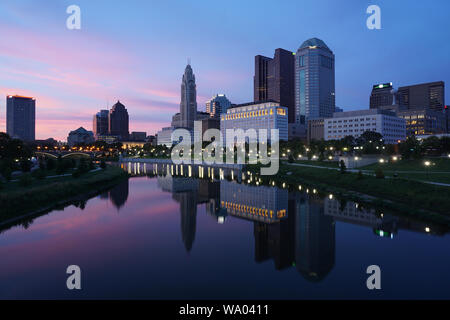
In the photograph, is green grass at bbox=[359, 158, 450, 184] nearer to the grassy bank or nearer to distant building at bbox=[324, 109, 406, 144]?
the grassy bank

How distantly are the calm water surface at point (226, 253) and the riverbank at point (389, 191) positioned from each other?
130 inches

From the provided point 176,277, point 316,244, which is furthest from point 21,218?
point 316,244

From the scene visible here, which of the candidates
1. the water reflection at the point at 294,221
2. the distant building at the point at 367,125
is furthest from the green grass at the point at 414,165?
the distant building at the point at 367,125

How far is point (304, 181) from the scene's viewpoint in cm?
6328

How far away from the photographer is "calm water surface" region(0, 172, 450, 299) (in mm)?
17203

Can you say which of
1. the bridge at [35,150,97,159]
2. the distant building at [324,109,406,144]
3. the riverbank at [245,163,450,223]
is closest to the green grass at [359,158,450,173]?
the riverbank at [245,163,450,223]

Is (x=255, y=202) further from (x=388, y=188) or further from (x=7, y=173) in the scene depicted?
(x=7, y=173)

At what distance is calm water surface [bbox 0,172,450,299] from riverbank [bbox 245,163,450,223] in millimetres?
3297

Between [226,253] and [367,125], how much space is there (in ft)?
595

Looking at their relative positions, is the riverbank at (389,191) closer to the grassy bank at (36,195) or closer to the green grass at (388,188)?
the green grass at (388,188)

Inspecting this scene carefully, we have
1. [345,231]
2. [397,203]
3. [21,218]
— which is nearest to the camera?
[345,231]

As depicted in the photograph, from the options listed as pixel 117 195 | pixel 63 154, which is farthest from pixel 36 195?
pixel 63 154
